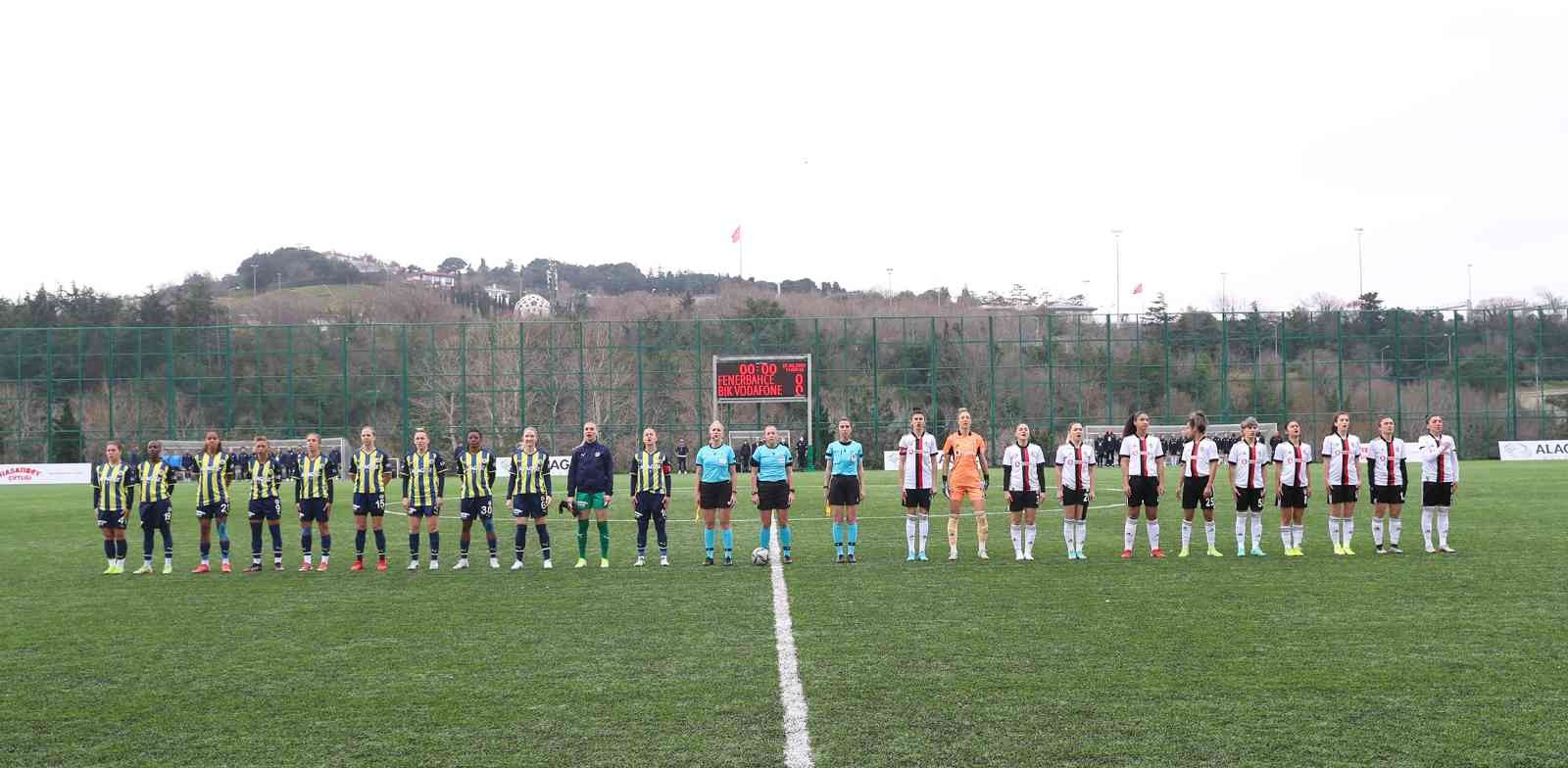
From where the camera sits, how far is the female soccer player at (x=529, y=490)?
16125mm

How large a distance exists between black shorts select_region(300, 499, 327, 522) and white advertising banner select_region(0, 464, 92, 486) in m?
37.8

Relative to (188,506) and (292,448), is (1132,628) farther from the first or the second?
(292,448)

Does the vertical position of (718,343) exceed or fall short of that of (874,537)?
it exceeds it

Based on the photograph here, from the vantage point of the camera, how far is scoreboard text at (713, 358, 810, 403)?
1705 inches

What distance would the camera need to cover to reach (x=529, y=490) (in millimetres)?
16234

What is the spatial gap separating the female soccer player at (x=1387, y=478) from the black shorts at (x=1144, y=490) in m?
2.73

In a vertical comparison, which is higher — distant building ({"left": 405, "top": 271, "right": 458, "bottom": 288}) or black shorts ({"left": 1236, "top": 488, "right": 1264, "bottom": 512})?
distant building ({"left": 405, "top": 271, "right": 458, "bottom": 288})

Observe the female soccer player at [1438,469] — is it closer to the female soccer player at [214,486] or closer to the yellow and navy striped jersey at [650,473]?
the yellow and navy striped jersey at [650,473]

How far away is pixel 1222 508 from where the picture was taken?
2488 cm

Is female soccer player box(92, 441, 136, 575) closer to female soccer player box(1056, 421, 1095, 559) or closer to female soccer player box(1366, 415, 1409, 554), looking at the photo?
female soccer player box(1056, 421, 1095, 559)

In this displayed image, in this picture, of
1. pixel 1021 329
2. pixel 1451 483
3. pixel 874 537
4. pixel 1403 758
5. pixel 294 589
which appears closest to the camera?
pixel 1403 758

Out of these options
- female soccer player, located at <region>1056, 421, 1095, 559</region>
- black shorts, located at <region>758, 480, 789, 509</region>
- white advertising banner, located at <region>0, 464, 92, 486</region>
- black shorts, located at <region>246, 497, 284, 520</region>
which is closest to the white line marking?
black shorts, located at <region>758, 480, 789, 509</region>

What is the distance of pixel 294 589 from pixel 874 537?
849 centimetres

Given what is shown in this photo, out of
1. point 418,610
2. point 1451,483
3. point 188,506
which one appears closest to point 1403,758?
point 418,610
